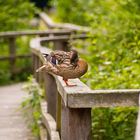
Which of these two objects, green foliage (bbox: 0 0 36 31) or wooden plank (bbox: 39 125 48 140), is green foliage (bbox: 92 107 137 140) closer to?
wooden plank (bbox: 39 125 48 140)

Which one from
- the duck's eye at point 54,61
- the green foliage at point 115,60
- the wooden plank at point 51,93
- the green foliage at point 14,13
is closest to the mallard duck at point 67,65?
the duck's eye at point 54,61

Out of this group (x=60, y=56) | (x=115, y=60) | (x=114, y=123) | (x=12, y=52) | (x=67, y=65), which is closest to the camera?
(x=67, y=65)

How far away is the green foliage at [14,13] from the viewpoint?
17.9 metres

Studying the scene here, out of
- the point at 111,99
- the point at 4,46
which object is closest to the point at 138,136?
the point at 111,99

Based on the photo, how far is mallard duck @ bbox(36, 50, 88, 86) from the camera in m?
5.62

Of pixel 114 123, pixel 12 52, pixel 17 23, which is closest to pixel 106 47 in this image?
pixel 114 123

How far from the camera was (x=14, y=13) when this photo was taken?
18.3 m

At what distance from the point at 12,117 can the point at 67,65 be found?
5233 mm

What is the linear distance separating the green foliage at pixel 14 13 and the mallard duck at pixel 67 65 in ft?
38.9

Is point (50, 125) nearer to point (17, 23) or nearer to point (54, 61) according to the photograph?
point (54, 61)

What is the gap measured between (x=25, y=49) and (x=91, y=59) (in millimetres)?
7894

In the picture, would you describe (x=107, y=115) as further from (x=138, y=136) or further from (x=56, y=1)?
(x=56, y=1)

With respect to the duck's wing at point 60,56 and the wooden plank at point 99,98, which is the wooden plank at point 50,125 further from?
the wooden plank at point 99,98

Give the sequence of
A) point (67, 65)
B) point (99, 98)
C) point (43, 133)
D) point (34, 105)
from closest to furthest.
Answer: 1. point (99, 98)
2. point (67, 65)
3. point (43, 133)
4. point (34, 105)
